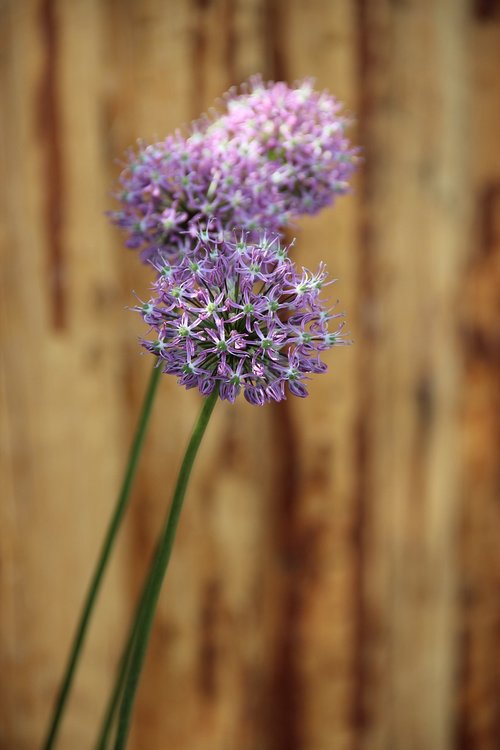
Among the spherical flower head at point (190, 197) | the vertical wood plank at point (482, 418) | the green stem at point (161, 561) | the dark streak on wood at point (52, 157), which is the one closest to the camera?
the green stem at point (161, 561)

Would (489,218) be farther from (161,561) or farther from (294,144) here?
(161,561)

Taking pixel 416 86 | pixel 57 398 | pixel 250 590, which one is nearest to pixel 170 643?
pixel 250 590

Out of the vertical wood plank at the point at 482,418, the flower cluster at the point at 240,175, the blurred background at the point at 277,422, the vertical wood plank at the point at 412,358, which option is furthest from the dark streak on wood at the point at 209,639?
the flower cluster at the point at 240,175

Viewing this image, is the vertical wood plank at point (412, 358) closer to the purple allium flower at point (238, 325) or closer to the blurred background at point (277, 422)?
the blurred background at point (277, 422)

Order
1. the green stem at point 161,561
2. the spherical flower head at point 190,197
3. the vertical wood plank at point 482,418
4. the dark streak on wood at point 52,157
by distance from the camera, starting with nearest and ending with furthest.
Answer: the green stem at point 161,561, the spherical flower head at point 190,197, the dark streak on wood at point 52,157, the vertical wood plank at point 482,418

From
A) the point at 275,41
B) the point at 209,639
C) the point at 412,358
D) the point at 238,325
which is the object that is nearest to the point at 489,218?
the point at 412,358

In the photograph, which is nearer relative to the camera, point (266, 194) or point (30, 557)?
point (266, 194)

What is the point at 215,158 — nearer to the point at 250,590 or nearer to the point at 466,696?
the point at 250,590
